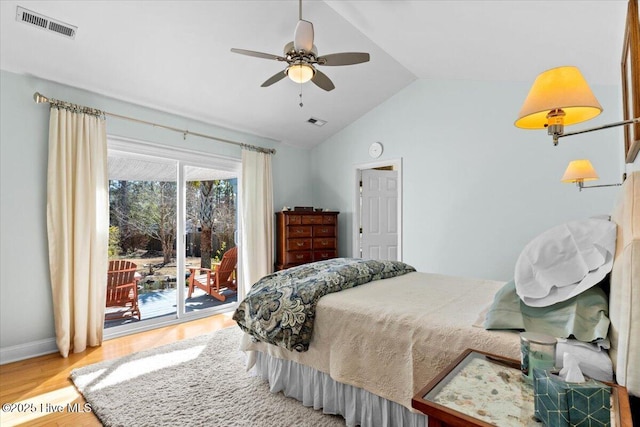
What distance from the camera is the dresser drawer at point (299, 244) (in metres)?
4.66

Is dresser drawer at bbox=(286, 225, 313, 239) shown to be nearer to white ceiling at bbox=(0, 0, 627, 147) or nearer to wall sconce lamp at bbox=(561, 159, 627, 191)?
white ceiling at bbox=(0, 0, 627, 147)

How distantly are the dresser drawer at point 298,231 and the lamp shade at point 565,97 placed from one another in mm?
3660

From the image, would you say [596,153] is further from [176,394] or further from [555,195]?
[176,394]

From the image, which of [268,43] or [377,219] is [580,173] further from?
[268,43]

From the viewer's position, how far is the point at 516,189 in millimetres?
3539

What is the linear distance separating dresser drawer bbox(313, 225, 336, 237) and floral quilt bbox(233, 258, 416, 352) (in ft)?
7.62

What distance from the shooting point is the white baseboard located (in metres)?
2.71

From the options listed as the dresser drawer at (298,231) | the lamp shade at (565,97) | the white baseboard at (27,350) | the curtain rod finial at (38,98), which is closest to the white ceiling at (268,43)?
the curtain rod finial at (38,98)

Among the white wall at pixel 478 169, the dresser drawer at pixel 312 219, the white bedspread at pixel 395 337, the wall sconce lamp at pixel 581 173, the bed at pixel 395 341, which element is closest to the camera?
the bed at pixel 395 341

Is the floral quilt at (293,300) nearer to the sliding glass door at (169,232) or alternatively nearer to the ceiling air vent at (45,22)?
the sliding glass door at (169,232)

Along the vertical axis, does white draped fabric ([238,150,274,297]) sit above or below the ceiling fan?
below

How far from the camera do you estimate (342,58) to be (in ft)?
8.06

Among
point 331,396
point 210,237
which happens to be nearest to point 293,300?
point 331,396

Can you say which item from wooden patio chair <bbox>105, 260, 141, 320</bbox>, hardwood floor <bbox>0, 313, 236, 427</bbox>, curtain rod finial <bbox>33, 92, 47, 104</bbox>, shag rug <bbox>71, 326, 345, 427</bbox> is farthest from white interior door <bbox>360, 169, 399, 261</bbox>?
curtain rod finial <bbox>33, 92, 47, 104</bbox>
